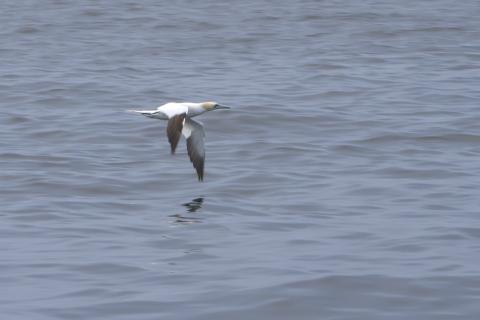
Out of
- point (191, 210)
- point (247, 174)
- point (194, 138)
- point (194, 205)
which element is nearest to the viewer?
point (191, 210)

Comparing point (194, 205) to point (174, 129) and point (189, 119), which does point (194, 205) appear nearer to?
point (174, 129)

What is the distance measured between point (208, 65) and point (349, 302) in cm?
1330

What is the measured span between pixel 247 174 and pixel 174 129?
1776 millimetres

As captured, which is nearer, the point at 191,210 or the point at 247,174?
the point at 191,210

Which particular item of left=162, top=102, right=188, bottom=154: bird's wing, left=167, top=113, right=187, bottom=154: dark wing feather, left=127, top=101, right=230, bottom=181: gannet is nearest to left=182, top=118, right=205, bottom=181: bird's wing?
left=127, top=101, right=230, bottom=181: gannet

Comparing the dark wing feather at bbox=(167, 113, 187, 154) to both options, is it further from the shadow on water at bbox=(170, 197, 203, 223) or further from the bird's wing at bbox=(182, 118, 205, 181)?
the bird's wing at bbox=(182, 118, 205, 181)

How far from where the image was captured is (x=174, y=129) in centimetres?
1270

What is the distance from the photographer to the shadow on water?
1216 centimetres

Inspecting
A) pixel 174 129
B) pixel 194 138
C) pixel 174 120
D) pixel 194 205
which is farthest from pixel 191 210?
pixel 194 138

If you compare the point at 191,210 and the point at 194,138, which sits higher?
the point at 194,138

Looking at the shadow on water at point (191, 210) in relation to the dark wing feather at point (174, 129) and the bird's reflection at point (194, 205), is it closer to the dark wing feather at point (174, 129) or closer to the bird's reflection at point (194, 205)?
the bird's reflection at point (194, 205)

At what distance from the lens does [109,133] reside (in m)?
16.8

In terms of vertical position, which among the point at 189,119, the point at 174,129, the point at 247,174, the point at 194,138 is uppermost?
the point at 174,129

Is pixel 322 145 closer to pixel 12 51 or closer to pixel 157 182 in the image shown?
pixel 157 182
